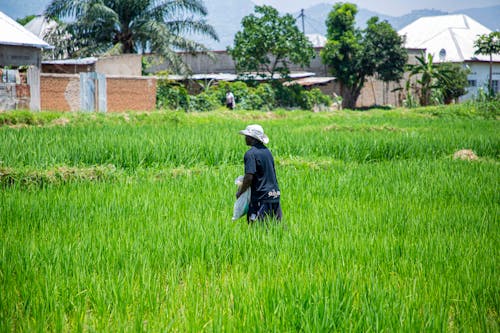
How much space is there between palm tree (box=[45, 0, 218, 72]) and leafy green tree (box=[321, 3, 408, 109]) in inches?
338

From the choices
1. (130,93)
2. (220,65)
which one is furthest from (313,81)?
(130,93)

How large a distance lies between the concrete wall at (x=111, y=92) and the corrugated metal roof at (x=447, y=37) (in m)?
21.9

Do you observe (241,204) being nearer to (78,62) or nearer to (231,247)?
(231,247)

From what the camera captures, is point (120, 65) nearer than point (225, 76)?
Yes

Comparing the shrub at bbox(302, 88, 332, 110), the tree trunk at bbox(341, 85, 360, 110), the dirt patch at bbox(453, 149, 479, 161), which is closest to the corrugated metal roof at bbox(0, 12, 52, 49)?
the shrub at bbox(302, 88, 332, 110)

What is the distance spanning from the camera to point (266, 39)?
27.7m

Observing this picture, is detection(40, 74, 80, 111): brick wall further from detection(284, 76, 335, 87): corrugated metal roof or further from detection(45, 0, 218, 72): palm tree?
detection(284, 76, 335, 87): corrugated metal roof

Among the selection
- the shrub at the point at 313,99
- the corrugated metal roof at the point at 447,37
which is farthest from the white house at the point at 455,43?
the shrub at the point at 313,99

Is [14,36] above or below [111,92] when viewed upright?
above

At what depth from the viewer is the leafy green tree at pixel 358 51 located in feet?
103

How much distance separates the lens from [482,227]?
16.8 ft

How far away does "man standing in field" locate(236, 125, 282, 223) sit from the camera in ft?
16.1

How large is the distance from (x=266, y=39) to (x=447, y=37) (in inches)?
777

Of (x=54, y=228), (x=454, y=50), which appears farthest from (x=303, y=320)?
(x=454, y=50)
